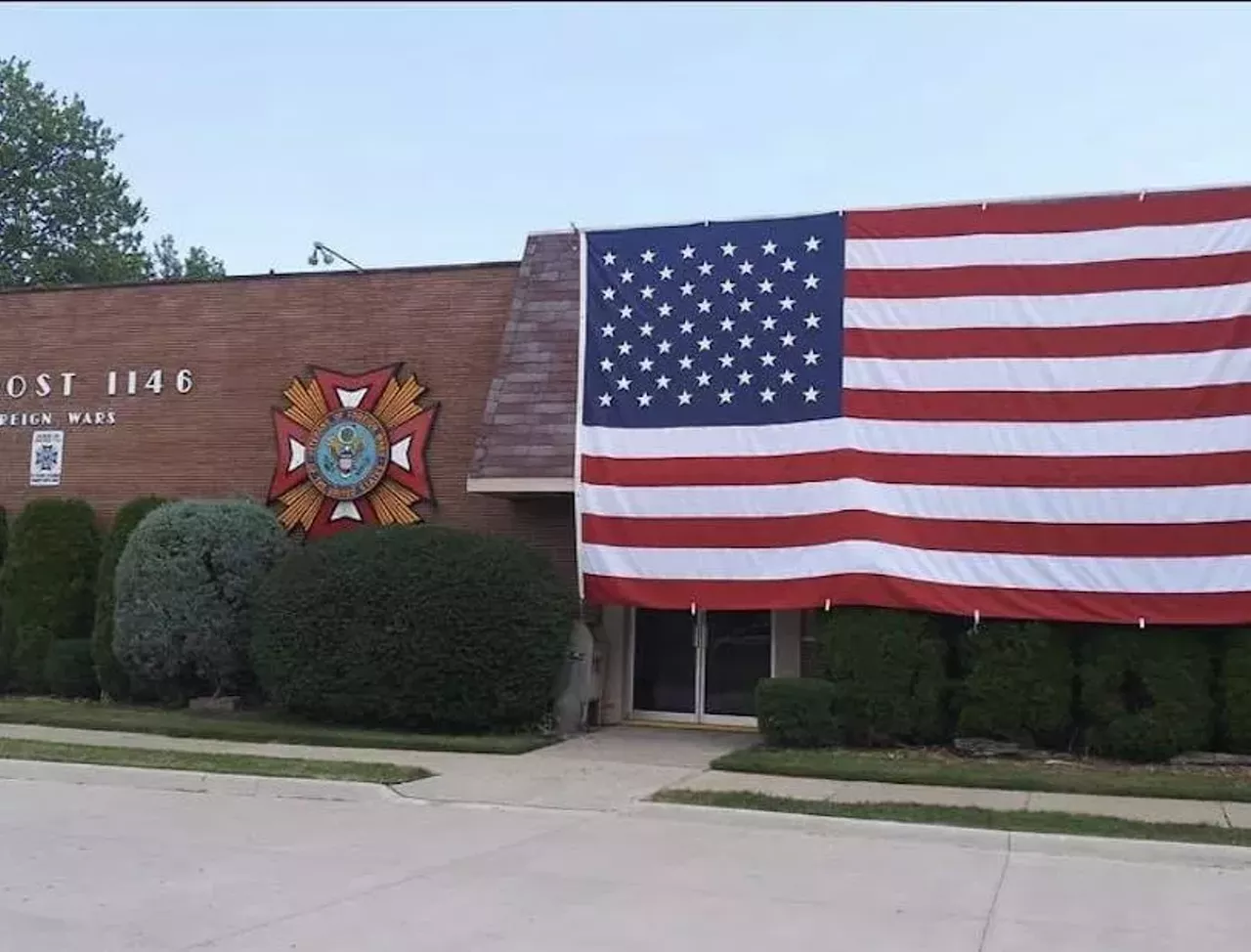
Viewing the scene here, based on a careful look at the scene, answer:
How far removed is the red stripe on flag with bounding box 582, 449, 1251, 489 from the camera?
14016mm

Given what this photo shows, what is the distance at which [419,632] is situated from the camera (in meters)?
15.2

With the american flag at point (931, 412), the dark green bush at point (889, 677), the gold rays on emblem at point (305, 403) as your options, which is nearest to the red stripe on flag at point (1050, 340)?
the american flag at point (931, 412)

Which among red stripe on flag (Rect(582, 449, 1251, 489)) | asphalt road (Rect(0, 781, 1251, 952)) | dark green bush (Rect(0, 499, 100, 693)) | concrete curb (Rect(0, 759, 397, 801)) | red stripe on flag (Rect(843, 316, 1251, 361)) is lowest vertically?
concrete curb (Rect(0, 759, 397, 801))

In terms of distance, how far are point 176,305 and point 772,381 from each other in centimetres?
984

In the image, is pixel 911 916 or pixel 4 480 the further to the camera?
pixel 4 480

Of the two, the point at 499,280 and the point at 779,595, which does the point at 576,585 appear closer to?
the point at 779,595

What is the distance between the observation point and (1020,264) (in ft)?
49.2

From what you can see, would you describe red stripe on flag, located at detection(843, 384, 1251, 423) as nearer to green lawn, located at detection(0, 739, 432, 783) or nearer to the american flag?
the american flag

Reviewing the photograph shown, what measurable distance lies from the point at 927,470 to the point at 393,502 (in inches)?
297

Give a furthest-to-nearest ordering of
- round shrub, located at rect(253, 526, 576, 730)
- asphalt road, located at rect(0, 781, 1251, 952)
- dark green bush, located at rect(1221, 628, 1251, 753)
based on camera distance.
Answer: round shrub, located at rect(253, 526, 576, 730) < dark green bush, located at rect(1221, 628, 1251, 753) < asphalt road, located at rect(0, 781, 1251, 952)

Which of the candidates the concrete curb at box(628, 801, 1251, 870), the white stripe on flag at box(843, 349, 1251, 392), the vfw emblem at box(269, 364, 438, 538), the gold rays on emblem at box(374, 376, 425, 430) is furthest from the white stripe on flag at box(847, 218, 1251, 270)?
the concrete curb at box(628, 801, 1251, 870)

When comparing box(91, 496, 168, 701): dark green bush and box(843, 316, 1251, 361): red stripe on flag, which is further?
box(91, 496, 168, 701): dark green bush

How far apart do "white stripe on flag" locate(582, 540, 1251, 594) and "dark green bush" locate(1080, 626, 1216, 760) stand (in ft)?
1.84

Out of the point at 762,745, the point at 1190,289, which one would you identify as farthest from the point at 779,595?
the point at 1190,289
